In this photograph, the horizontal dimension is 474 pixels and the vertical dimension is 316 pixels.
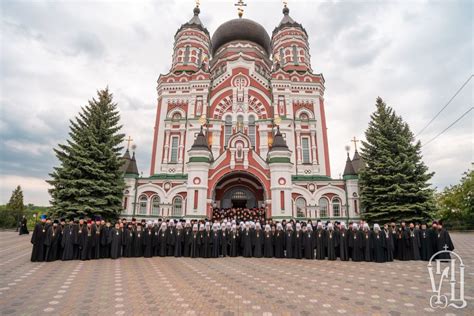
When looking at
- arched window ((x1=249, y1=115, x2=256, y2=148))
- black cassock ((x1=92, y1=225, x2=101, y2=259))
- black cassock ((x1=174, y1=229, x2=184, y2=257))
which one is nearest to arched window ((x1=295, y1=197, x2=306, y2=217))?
arched window ((x1=249, y1=115, x2=256, y2=148))

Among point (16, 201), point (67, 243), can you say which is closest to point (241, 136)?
point (67, 243)

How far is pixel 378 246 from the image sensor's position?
32.4 ft

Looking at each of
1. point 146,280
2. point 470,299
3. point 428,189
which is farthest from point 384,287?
point 428,189

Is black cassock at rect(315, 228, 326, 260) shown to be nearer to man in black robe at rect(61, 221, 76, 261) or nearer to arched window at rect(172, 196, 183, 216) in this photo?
man in black robe at rect(61, 221, 76, 261)

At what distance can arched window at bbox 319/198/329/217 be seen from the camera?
18203 mm

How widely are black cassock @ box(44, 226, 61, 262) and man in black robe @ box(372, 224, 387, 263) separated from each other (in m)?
11.9

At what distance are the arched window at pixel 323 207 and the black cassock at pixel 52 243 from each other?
1535 cm

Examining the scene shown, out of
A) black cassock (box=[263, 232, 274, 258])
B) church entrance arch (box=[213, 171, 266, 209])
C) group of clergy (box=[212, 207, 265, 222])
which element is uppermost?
church entrance arch (box=[213, 171, 266, 209])

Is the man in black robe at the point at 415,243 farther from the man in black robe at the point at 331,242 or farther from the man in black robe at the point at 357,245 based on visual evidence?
the man in black robe at the point at 331,242

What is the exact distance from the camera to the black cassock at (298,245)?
10617mm

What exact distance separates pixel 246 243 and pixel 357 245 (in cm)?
443

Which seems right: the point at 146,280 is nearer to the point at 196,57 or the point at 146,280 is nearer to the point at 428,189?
the point at 428,189

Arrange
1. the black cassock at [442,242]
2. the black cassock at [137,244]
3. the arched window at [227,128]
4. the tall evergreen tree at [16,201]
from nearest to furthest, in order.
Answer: the black cassock at [442,242] → the black cassock at [137,244] → the arched window at [227,128] → the tall evergreen tree at [16,201]

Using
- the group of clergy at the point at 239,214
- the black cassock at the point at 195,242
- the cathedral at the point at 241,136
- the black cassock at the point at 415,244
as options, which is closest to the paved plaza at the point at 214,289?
the black cassock at the point at 415,244
